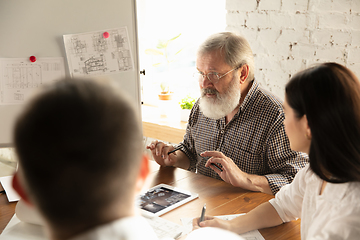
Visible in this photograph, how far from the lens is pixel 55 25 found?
→ 1683 millimetres

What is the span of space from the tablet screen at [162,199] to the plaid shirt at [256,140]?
423 mm

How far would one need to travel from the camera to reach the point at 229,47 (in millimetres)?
1756

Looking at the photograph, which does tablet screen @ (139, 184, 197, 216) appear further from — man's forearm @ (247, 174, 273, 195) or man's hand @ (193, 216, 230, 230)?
man's forearm @ (247, 174, 273, 195)

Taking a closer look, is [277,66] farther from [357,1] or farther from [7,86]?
[7,86]

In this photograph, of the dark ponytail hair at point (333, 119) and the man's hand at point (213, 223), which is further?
the man's hand at point (213, 223)

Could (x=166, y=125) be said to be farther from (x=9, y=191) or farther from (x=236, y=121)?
(x=9, y=191)

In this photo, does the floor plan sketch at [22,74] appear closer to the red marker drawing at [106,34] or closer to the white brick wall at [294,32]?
the red marker drawing at [106,34]

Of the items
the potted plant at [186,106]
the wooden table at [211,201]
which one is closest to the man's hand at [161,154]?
the wooden table at [211,201]

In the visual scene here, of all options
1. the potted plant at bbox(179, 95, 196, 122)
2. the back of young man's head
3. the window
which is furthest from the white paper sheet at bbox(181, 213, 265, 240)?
the window

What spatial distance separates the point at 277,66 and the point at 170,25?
4.43ft

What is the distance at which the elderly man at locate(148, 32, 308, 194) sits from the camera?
1.61 m

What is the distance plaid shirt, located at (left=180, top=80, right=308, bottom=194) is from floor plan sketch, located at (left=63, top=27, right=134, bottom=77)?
0.56 metres

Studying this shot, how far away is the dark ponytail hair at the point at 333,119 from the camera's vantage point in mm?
814

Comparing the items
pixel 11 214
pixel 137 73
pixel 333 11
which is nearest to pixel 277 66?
pixel 333 11
